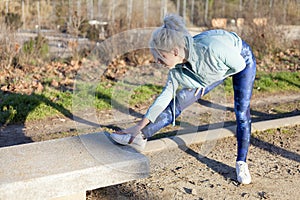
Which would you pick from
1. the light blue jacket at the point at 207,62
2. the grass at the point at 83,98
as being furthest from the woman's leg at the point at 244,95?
the grass at the point at 83,98

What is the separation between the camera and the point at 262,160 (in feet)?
13.5

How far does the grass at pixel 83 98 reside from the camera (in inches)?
210

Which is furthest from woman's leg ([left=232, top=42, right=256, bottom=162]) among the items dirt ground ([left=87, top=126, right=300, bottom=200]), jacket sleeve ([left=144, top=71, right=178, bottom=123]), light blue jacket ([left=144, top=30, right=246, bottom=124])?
jacket sleeve ([left=144, top=71, right=178, bottom=123])

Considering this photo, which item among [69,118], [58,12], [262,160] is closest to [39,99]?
[69,118]

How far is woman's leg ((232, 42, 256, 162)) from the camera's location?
11.0 ft

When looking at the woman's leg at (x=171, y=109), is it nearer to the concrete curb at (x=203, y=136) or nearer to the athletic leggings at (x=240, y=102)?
the athletic leggings at (x=240, y=102)

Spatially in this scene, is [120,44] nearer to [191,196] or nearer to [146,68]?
[146,68]

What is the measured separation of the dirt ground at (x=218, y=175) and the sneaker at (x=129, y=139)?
0.32 m

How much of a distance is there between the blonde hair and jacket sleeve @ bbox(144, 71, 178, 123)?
524 mm

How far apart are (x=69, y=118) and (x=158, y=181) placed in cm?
205

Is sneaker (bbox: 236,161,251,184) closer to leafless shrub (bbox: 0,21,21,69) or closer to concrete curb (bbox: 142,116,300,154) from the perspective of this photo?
concrete curb (bbox: 142,116,300,154)

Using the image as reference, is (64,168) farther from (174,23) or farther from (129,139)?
(174,23)

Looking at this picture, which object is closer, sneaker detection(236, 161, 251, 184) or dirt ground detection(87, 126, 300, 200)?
dirt ground detection(87, 126, 300, 200)

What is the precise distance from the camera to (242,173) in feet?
11.7
